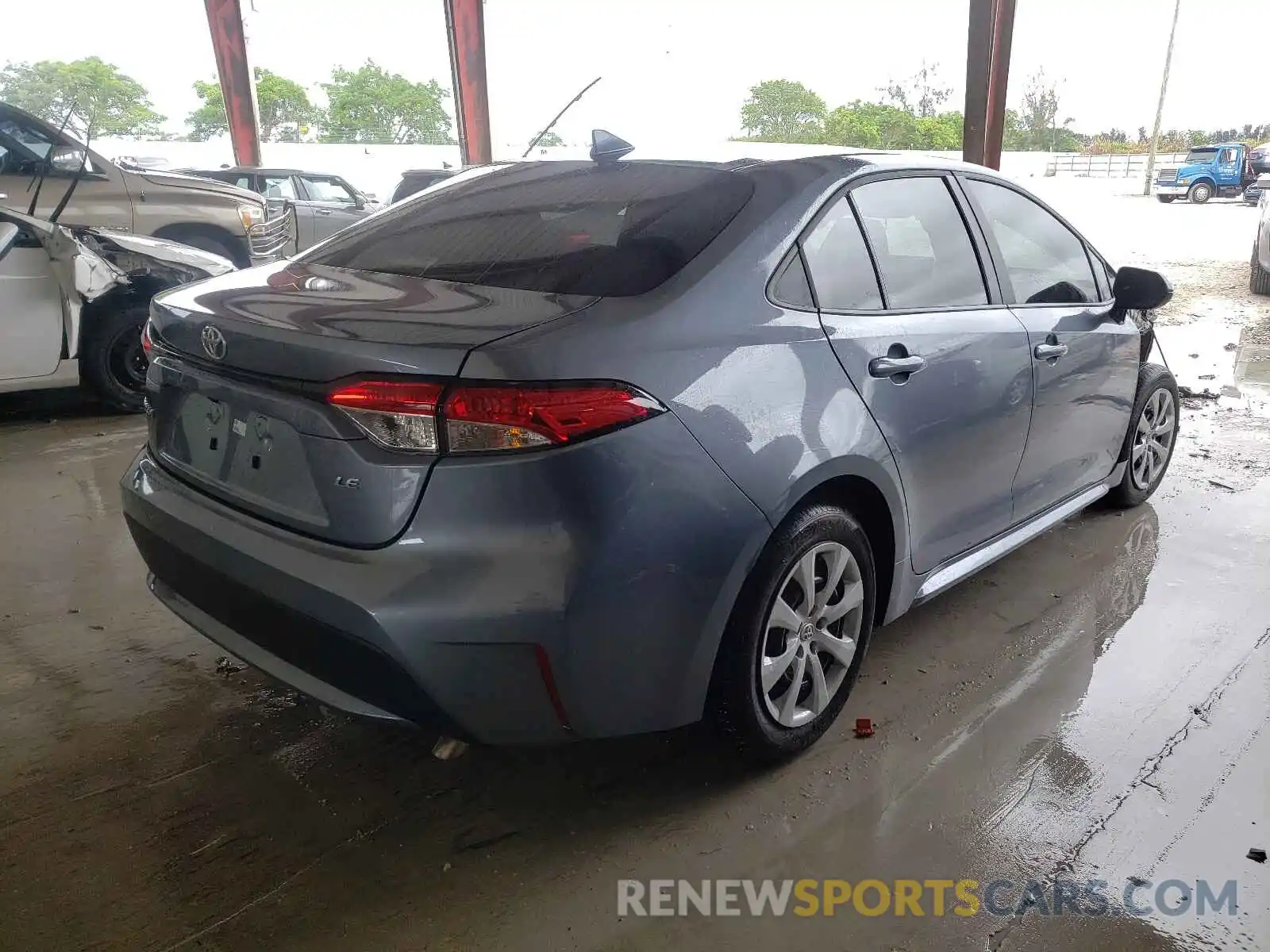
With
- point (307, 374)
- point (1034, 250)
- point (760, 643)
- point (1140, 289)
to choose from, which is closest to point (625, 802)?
point (760, 643)

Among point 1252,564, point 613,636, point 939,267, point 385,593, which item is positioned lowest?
point 1252,564

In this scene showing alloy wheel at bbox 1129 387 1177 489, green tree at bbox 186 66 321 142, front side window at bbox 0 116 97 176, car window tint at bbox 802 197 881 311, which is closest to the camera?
car window tint at bbox 802 197 881 311

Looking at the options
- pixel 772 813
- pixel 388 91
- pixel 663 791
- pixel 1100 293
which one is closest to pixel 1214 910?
pixel 772 813

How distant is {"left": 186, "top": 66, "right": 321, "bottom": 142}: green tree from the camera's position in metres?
15.8

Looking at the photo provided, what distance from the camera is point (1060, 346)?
9.86 feet

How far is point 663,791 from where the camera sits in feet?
7.34

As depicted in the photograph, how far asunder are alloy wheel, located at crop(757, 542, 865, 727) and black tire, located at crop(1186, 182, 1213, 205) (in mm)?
28391

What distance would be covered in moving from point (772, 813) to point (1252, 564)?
97.0 inches

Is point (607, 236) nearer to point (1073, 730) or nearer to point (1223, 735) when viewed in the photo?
point (1073, 730)

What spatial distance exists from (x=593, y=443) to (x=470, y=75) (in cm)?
1373

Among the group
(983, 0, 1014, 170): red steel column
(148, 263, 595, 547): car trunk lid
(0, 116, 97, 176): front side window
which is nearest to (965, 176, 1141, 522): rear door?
(148, 263, 595, 547): car trunk lid

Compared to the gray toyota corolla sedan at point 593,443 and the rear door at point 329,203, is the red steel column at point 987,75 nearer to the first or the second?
the rear door at point 329,203

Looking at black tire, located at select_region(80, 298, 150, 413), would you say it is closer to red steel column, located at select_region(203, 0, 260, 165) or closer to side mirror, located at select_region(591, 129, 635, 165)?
side mirror, located at select_region(591, 129, 635, 165)

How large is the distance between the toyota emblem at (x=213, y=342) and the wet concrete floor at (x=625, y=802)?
101cm
